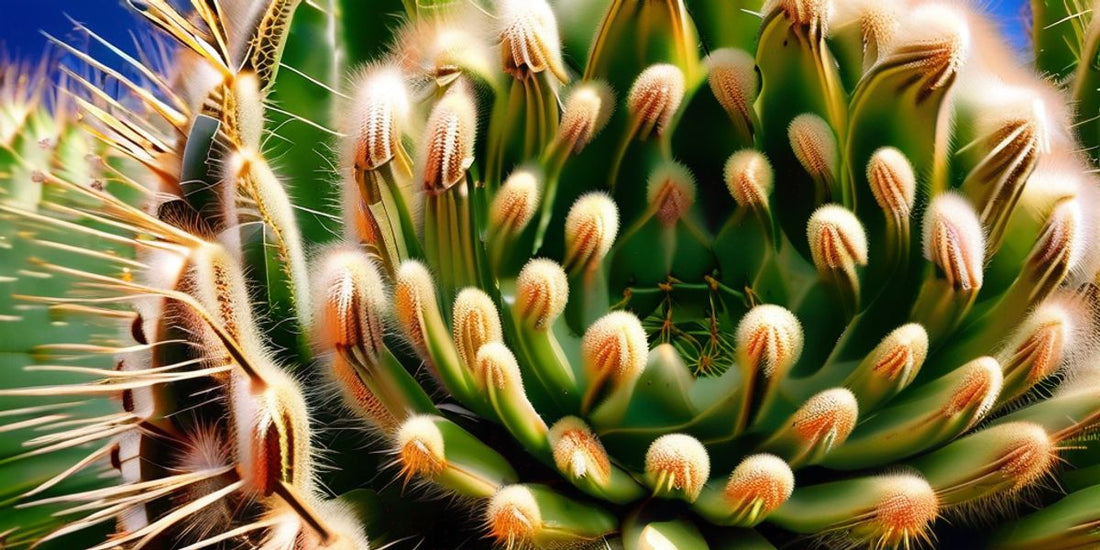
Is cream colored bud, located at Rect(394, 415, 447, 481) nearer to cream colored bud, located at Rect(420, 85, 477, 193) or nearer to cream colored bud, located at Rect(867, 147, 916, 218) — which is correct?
cream colored bud, located at Rect(420, 85, 477, 193)

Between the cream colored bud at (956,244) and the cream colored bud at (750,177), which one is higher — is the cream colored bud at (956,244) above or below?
below

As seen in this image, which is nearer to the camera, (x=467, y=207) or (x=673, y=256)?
(x=467, y=207)

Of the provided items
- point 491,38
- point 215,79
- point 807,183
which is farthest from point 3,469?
point 807,183

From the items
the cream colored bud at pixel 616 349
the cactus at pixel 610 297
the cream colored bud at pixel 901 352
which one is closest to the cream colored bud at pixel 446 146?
the cactus at pixel 610 297

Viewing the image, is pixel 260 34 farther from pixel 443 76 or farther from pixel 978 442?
pixel 978 442

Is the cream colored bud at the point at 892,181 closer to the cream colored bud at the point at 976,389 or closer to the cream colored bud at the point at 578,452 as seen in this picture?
the cream colored bud at the point at 976,389

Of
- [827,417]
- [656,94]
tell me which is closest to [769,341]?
[827,417]
